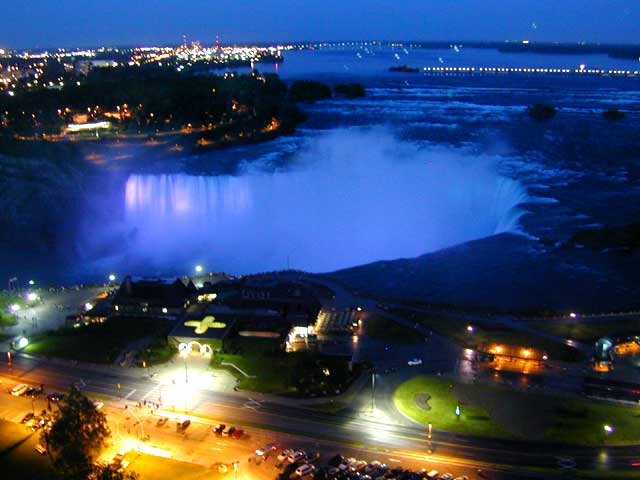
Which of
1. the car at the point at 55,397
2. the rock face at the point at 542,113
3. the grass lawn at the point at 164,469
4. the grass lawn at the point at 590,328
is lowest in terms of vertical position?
the grass lawn at the point at 164,469

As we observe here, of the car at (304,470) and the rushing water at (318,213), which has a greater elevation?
the rushing water at (318,213)

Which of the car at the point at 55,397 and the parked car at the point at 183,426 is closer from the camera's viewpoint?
the parked car at the point at 183,426

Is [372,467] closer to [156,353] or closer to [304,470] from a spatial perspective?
[304,470]

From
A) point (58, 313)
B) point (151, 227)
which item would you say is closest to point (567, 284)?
point (58, 313)

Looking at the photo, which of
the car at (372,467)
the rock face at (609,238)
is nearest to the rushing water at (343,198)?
the rock face at (609,238)

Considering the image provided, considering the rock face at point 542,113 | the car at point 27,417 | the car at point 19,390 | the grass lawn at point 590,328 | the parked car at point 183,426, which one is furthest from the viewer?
the rock face at point 542,113

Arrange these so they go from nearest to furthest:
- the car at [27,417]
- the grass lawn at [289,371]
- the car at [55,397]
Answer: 1. the car at [27,417]
2. the car at [55,397]
3. the grass lawn at [289,371]

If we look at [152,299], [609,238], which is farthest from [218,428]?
[609,238]

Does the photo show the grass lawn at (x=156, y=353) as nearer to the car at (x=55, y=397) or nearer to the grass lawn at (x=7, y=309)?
the car at (x=55, y=397)
